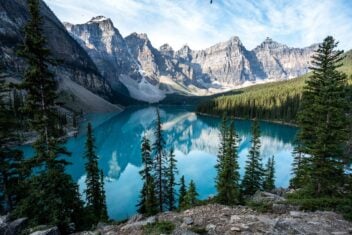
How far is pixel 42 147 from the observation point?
14.4 m

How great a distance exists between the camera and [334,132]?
16281 millimetres

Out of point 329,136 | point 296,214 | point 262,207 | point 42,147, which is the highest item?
point 329,136

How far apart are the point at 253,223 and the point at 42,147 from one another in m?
12.7

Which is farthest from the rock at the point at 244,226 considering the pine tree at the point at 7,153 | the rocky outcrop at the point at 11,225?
the pine tree at the point at 7,153

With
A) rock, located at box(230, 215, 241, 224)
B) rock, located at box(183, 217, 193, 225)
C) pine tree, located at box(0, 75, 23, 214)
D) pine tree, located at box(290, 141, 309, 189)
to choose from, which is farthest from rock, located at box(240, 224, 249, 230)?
pine tree, located at box(0, 75, 23, 214)

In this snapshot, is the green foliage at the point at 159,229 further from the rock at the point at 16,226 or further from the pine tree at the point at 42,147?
the rock at the point at 16,226

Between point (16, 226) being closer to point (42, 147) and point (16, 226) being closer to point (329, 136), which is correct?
point (42, 147)

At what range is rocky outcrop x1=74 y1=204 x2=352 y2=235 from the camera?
378 inches

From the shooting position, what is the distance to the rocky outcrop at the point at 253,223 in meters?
9.61

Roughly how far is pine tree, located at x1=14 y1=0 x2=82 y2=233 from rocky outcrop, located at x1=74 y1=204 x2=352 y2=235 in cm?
322

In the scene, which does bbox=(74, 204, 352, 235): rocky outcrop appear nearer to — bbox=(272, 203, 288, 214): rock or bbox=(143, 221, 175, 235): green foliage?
bbox=(143, 221, 175, 235): green foliage

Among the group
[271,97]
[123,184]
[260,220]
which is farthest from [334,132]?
[271,97]

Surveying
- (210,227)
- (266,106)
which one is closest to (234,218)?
(210,227)

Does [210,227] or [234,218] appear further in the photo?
[234,218]
